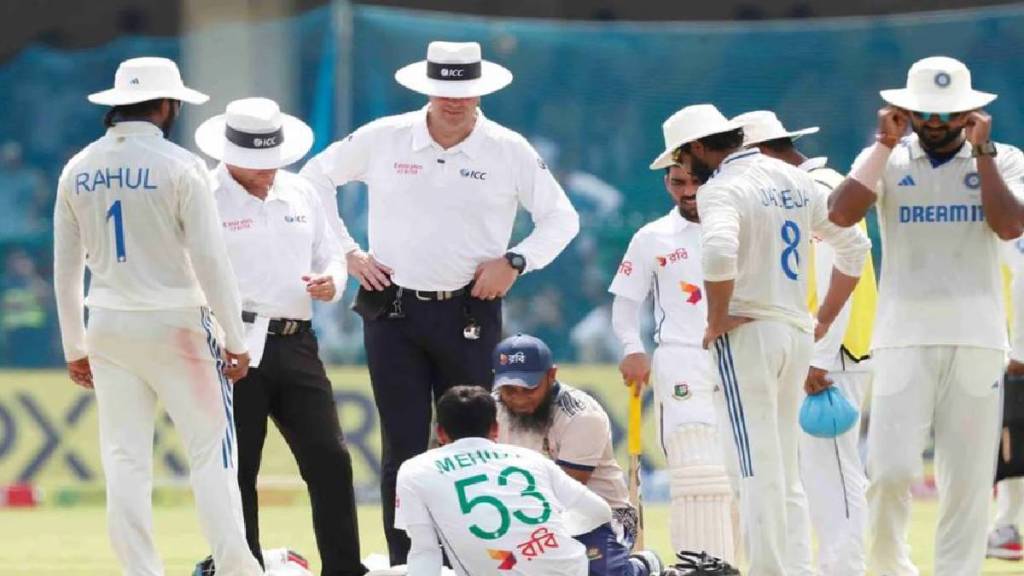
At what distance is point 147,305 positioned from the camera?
9195 mm

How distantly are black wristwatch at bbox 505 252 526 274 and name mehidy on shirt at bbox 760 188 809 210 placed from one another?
1.76m

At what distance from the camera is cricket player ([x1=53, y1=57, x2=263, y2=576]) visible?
9.16 m

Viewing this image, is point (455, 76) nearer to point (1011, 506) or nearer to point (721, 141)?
point (721, 141)

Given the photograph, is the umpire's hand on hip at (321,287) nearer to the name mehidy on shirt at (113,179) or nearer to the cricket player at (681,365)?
the name mehidy on shirt at (113,179)

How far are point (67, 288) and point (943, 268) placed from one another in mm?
3421

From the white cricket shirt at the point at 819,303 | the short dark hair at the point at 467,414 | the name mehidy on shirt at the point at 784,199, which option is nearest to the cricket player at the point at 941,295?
the name mehidy on shirt at the point at 784,199

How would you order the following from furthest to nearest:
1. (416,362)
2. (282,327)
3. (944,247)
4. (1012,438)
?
(1012,438) < (416,362) < (282,327) < (944,247)

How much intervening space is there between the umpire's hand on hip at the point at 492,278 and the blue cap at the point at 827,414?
4.68 ft

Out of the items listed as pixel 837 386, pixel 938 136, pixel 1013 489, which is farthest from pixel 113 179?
pixel 1013 489

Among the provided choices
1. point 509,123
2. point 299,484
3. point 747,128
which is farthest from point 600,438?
point 509,123

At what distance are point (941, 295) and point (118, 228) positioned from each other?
319 cm

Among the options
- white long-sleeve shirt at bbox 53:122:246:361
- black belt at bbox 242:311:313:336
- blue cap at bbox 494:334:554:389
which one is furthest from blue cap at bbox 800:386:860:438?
white long-sleeve shirt at bbox 53:122:246:361

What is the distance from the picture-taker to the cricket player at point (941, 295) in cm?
898

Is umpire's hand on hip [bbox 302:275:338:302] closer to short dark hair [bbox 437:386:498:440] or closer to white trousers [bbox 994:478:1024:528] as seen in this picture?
short dark hair [bbox 437:386:498:440]
